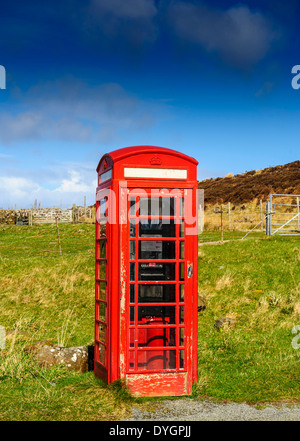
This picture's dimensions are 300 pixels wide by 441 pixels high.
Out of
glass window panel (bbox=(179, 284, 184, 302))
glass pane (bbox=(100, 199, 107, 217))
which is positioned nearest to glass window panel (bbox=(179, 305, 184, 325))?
glass window panel (bbox=(179, 284, 184, 302))

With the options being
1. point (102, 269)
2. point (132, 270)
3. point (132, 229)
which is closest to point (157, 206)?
point (132, 229)

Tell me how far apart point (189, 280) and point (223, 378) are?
171 centimetres

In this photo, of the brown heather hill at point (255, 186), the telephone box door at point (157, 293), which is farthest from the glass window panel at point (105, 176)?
the brown heather hill at point (255, 186)

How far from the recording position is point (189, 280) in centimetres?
642

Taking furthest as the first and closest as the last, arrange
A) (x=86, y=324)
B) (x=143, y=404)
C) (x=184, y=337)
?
(x=86, y=324) < (x=184, y=337) < (x=143, y=404)

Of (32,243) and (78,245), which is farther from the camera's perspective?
(32,243)

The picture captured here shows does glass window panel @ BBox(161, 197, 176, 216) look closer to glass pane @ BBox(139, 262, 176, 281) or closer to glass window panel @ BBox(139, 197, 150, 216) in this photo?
glass window panel @ BBox(139, 197, 150, 216)

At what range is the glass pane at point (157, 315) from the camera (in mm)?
6980

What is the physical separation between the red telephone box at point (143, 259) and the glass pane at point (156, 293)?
12.7 inches

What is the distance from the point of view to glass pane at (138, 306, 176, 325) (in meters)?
6.98
